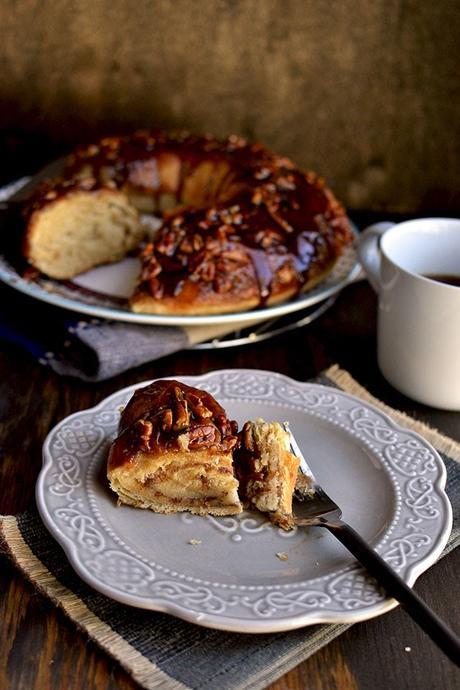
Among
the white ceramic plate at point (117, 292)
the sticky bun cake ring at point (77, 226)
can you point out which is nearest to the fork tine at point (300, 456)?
the white ceramic plate at point (117, 292)

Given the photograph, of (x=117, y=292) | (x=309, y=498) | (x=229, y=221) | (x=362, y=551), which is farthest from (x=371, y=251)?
(x=362, y=551)

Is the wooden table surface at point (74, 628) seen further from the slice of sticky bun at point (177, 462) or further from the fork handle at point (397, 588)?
the slice of sticky bun at point (177, 462)

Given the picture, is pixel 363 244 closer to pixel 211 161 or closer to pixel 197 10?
pixel 211 161

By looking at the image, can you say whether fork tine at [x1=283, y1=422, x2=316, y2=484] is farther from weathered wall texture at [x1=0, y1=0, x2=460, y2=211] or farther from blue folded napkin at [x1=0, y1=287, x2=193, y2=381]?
weathered wall texture at [x1=0, y1=0, x2=460, y2=211]

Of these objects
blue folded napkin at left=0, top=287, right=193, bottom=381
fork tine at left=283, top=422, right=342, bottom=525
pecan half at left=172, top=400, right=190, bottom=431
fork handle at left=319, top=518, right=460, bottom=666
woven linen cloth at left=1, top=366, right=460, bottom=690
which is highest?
pecan half at left=172, top=400, right=190, bottom=431

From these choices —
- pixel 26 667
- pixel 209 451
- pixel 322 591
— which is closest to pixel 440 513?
pixel 322 591

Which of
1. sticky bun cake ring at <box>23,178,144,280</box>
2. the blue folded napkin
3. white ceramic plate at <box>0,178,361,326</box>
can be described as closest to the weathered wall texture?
sticky bun cake ring at <box>23,178,144,280</box>
